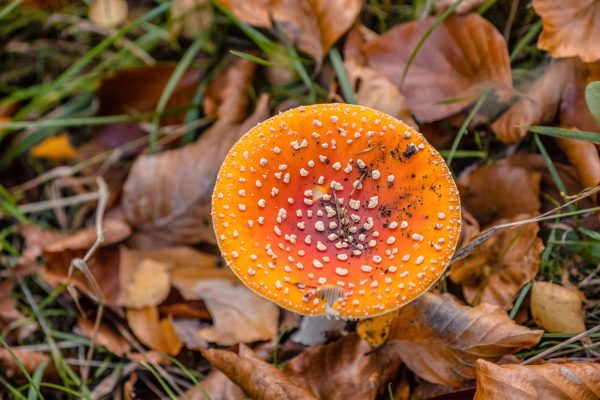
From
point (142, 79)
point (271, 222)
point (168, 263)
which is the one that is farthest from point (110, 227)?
point (271, 222)

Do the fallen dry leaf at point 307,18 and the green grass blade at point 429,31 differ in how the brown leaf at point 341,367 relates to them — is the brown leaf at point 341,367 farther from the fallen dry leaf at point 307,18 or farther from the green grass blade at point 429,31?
the fallen dry leaf at point 307,18

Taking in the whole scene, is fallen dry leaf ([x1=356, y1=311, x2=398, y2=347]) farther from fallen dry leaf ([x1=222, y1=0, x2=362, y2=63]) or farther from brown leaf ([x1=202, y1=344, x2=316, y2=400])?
fallen dry leaf ([x1=222, y1=0, x2=362, y2=63])

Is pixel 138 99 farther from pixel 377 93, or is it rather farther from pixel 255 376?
pixel 255 376

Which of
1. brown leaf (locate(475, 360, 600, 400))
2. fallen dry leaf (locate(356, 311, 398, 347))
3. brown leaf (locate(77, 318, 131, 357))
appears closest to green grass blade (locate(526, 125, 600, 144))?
brown leaf (locate(475, 360, 600, 400))

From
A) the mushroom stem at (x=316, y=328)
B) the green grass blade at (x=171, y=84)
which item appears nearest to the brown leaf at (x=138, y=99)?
the green grass blade at (x=171, y=84)

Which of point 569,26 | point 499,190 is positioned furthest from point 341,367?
point 569,26
